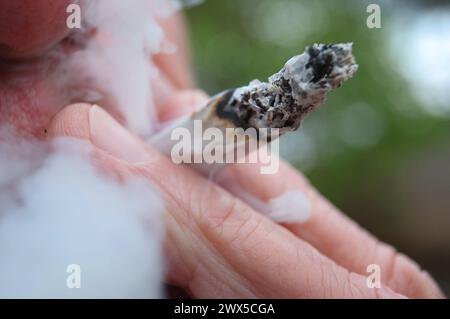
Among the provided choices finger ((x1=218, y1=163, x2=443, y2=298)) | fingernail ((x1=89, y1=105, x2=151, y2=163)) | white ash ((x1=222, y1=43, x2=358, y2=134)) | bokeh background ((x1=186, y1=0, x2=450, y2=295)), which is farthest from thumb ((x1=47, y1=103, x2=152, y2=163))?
bokeh background ((x1=186, y1=0, x2=450, y2=295))

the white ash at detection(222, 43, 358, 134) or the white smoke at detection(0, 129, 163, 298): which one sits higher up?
the white ash at detection(222, 43, 358, 134)

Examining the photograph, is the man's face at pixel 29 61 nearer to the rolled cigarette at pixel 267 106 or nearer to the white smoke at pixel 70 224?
the white smoke at pixel 70 224

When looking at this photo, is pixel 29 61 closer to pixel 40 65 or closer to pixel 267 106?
pixel 40 65

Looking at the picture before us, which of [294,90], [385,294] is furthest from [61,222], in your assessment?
[385,294]

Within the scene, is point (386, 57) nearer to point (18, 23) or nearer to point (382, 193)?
point (382, 193)

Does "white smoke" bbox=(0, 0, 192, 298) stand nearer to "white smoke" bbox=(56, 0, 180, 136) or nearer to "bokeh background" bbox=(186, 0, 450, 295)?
"white smoke" bbox=(56, 0, 180, 136)
